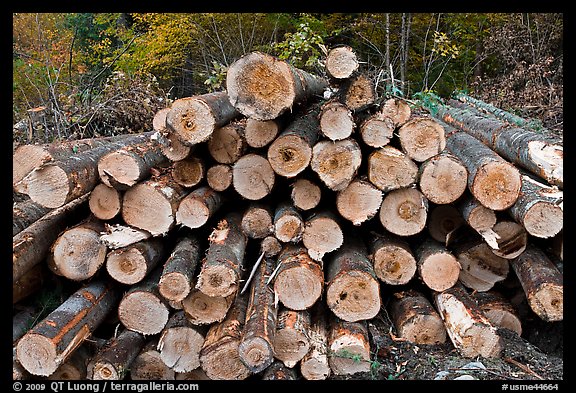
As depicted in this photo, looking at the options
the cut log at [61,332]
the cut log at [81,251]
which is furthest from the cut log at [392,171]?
the cut log at [61,332]

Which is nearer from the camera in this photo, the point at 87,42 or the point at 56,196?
the point at 56,196

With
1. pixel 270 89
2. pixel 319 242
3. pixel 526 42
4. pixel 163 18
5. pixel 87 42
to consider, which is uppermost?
pixel 270 89

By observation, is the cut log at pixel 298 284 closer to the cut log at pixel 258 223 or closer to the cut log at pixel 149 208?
the cut log at pixel 258 223

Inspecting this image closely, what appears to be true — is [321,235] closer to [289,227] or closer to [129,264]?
[289,227]

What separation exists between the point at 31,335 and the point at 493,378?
3235 mm

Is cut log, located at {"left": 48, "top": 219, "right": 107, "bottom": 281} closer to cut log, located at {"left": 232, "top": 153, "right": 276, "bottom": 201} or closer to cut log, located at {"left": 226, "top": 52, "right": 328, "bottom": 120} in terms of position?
cut log, located at {"left": 232, "top": 153, "right": 276, "bottom": 201}

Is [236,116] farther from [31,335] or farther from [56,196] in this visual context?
[31,335]

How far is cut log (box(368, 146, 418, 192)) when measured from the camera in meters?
4.17

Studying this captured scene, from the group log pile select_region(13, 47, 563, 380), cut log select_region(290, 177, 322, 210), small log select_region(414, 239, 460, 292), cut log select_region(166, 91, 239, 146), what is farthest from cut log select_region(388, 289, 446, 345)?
cut log select_region(166, 91, 239, 146)

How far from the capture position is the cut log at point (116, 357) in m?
3.95

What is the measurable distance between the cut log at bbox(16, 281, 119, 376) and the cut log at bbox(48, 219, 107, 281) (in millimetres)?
180

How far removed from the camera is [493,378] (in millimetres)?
3736
